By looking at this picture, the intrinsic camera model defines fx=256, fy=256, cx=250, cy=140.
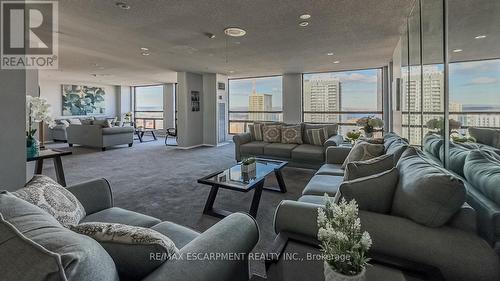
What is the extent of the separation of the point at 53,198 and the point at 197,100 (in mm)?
7246

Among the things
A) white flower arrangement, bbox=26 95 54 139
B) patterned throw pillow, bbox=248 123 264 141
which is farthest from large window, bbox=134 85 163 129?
white flower arrangement, bbox=26 95 54 139

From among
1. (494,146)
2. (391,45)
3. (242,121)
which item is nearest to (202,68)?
(242,121)

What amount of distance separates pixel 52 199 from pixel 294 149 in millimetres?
4044

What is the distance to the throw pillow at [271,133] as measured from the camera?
5.49 m

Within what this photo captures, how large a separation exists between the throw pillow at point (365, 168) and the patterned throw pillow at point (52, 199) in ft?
5.32

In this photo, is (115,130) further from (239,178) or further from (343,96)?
(343,96)

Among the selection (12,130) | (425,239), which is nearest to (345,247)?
(425,239)

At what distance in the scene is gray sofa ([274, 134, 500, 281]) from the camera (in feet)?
3.57

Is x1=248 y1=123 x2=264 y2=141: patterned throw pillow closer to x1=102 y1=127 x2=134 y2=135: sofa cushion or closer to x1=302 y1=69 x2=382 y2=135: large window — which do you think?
x1=302 y1=69 x2=382 y2=135: large window

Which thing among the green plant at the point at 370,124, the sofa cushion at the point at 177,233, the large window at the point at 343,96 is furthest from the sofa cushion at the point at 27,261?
the large window at the point at 343,96

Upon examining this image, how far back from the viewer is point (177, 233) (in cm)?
149

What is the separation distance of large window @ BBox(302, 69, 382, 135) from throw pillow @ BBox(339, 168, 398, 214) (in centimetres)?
664

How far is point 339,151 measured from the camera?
3.53m

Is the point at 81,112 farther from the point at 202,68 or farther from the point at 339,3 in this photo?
the point at 339,3
